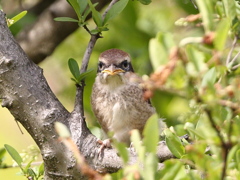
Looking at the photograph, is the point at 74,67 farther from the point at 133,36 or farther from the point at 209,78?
the point at 133,36

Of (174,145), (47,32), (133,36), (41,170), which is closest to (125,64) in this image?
(133,36)

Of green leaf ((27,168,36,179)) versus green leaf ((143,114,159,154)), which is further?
green leaf ((27,168,36,179))

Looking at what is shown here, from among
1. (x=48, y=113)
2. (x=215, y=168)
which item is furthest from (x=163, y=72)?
(x=48, y=113)

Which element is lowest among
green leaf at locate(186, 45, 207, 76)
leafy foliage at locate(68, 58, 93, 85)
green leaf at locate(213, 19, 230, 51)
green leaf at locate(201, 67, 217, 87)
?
leafy foliage at locate(68, 58, 93, 85)

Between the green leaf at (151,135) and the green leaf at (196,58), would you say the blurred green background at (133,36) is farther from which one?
the green leaf at (196,58)

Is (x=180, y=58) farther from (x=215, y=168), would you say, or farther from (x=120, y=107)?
(x=120, y=107)

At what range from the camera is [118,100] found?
371 centimetres

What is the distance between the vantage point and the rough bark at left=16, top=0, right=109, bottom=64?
4.59m

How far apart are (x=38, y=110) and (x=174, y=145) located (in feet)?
2.10

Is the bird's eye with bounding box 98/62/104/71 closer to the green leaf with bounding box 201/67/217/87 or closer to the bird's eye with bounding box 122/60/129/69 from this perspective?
the bird's eye with bounding box 122/60/129/69

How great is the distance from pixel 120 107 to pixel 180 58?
2.46 meters

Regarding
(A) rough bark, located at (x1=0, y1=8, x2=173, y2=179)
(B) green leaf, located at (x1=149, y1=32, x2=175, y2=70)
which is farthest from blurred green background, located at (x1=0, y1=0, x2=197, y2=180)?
(B) green leaf, located at (x1=149, y1=32, x2=175, y2=70)

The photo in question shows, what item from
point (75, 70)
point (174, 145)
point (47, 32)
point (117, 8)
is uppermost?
point (117, 8)

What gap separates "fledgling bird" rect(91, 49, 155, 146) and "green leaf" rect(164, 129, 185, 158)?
1.44 meters
